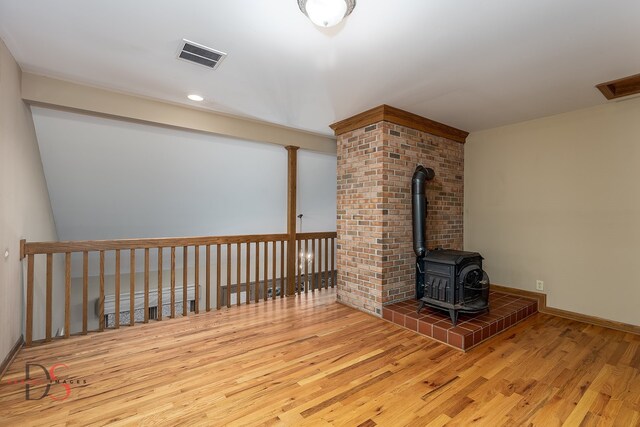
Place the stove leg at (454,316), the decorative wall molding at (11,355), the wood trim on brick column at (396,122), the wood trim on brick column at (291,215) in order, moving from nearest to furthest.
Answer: the decorative wall molding at (11,355) < the stove leg at (454,316) < the wood trim on brick column at (396,122) < the wood trim on brick column at (291,215)

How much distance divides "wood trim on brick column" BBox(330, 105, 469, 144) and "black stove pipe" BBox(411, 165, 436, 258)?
2.09 ft

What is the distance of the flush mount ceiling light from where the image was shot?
160 cm

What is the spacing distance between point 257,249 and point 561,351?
11.6ft

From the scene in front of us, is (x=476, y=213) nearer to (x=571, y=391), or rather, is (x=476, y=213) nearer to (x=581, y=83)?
(x=581, y=83)

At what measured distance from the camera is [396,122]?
11.5 ft

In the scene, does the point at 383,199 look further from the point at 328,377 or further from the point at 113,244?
the point at 113,244

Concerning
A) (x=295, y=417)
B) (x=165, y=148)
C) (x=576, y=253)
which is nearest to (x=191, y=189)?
(x=165, y=148)

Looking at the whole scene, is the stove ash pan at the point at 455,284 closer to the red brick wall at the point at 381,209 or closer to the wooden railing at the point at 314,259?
the red brick wall at the point at 381,209

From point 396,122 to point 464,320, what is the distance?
2.35 meters

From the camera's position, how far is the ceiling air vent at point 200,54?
7.15 ft

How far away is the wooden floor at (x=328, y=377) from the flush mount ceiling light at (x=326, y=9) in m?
2.38

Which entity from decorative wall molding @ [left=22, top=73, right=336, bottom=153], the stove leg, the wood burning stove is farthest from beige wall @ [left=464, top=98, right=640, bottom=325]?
decorative wall molding @ [left=22, top=73, right=336, bottom=153]

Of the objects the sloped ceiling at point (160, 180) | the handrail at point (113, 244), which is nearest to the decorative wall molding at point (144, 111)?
the sloped ceiling at point (160, 180)

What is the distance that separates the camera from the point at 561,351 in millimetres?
2629
